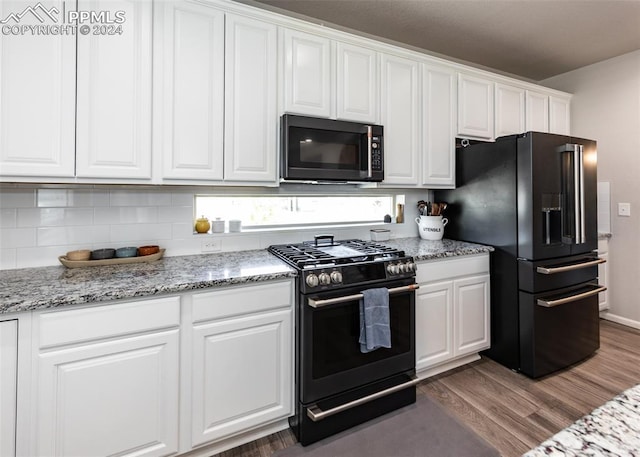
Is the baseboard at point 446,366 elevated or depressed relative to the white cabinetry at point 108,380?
depressed

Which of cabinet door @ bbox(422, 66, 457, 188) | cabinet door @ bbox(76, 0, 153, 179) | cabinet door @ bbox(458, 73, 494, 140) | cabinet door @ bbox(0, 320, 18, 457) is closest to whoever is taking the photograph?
cabinet door @ bbox(0, 320, 18, 457)

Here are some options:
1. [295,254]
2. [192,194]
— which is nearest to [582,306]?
[295,254]

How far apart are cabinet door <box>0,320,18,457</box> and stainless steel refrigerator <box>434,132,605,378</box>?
2878mm

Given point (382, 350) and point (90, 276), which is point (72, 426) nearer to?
point (90, 276)

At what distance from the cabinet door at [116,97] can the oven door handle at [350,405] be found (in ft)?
5.12

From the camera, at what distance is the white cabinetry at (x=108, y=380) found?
4.29 feet

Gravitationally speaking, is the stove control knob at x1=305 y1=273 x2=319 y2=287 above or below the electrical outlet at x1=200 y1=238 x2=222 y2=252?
below

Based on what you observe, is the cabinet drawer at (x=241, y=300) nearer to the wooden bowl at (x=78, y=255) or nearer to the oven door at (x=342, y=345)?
the oven door at (x=342, y=345)

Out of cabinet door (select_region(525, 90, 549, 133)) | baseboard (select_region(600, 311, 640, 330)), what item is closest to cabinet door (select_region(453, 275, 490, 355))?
cabinet door (select_region(525, 90, 549, 133))

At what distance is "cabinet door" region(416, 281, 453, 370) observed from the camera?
2262mm

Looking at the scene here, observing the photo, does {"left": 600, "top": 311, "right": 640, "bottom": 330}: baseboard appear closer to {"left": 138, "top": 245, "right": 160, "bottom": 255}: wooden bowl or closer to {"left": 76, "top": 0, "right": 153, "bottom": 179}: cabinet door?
{"left": 138, "top": 245, "right": 160, "bottom": 255}: wooden bowl

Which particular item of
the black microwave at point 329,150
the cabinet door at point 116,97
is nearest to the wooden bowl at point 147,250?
the cabinet door at point 116,97

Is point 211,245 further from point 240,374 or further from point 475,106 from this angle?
point 475,106

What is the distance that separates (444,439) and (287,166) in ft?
5.89
